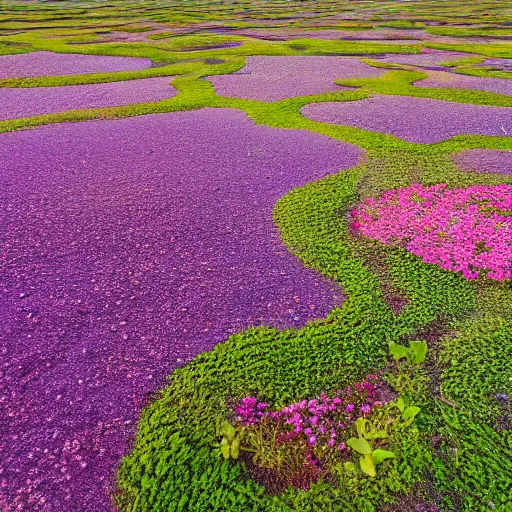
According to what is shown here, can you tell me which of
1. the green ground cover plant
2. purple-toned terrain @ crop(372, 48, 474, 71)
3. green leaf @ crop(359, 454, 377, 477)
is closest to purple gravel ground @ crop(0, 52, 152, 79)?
purple-toned terrain @ crop(372, 48, 474, 71)

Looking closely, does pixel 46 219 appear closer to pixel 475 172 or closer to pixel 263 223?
pixel 263 223

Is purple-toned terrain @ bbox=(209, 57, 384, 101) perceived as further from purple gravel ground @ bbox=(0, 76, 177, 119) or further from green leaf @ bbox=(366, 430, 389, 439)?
green leaf @ bbox=(366, 430, 389, 439)

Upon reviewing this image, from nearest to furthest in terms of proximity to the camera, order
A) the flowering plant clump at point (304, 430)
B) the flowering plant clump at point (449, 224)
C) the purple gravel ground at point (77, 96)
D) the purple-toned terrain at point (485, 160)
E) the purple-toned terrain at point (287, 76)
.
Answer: the flowering plant clump at point (304, 430) → the flowering plant clump at point (449, 224) → the purple-toned terrain at point (485, 160) → the purple gravel ground at point (77, 96) → the purple-toned terrain at point (287, 76)

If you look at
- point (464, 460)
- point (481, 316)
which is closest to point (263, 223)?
point (481, 316)

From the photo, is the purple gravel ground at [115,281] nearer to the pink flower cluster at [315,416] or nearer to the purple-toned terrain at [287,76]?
the pink flower cluster at [315,416]

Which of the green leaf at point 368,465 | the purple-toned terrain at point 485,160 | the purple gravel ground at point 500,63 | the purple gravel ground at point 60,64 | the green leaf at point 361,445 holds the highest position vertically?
the purple gravel ground at point 60,64

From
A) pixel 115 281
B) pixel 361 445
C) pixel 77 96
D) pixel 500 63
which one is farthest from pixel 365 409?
pixel 500 63

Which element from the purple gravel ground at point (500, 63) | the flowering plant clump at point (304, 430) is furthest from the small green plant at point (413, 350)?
the purple gravel ground at point (500, 63)
